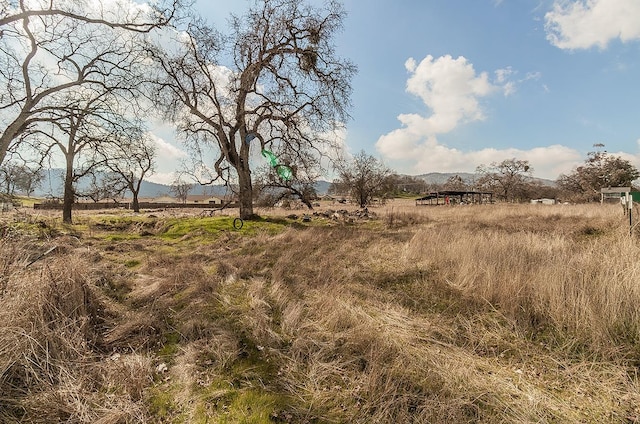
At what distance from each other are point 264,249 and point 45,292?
210 inches

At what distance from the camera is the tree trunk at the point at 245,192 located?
49.5 ft

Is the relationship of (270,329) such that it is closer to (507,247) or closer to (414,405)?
(414,405)

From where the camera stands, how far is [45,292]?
3.29 meters

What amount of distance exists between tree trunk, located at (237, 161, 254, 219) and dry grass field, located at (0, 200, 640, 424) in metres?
9.70

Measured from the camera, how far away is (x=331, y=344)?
3133 millimetres

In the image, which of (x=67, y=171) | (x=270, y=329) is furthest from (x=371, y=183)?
(x=270, y=329)

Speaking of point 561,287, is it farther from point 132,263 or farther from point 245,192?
point 245,192

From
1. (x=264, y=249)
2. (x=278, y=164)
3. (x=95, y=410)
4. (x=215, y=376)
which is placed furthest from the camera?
(x=278, y=164)

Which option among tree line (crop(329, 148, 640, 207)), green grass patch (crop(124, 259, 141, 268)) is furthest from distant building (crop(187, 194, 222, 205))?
green grass patch (crop(124, 259, 141, 268))

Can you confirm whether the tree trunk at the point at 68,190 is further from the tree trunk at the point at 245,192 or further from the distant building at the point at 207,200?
the distant building at the point at 207,200

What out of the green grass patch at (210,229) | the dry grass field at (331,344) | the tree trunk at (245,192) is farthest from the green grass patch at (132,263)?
the tree trunk at (245,192)

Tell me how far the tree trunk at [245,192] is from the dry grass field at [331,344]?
9.70 m

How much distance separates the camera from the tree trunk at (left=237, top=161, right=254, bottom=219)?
49.5 ft

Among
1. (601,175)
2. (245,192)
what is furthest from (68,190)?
(601,175)
